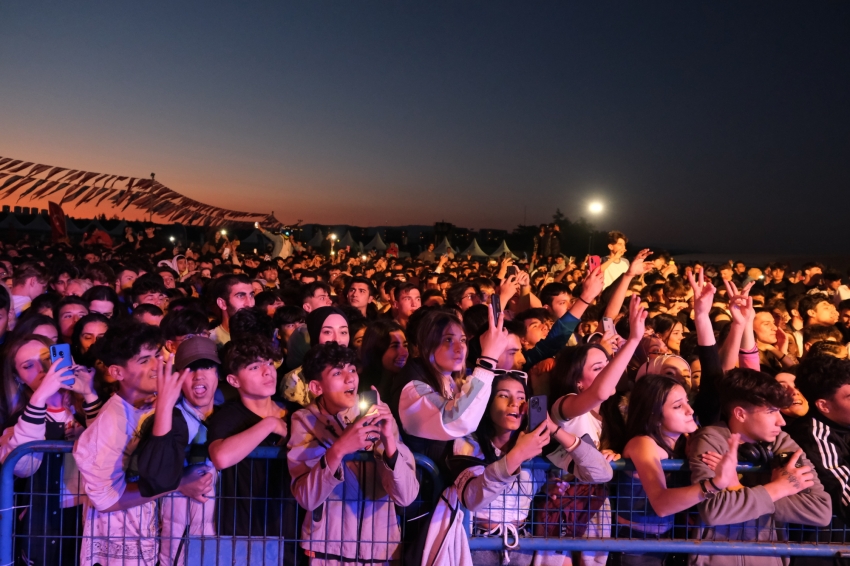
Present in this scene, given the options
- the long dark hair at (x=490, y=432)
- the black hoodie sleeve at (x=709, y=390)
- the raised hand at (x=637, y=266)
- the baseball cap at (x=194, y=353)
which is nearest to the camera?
the long dark hair at (x=490, y=432)

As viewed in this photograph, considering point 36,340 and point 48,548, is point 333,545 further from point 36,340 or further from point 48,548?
point 36,340

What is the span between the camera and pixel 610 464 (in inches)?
120

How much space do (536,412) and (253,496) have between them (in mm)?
1491

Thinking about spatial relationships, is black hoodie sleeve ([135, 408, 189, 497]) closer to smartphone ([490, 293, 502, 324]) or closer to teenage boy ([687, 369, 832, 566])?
smartphone ([490, 293, 502, 324])

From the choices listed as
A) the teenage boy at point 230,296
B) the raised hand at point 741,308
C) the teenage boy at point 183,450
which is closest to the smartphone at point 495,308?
the teenage boy at point 183,450

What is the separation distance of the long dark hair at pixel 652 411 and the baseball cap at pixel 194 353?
230 centimetres

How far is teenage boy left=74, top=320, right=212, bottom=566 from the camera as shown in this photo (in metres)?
2.85

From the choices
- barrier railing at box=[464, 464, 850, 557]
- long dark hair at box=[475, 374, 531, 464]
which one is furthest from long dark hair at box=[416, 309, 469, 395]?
barrier railing at box=[464, 464, 850, 557]

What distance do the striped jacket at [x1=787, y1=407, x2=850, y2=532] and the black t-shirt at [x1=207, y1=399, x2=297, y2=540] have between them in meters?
2.69

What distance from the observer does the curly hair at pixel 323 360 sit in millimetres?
3195

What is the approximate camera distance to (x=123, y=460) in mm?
2908

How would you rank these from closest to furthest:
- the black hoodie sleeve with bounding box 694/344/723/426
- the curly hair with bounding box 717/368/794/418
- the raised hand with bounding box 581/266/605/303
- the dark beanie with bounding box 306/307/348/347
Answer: the curly hair with bounding box 717/368/794/418
the black hoodie sleeve with bounding box 694/344/723/426
the dark beanie with bounding box 306/307/348/347
the raised hand with bounding box 581/266/605/303

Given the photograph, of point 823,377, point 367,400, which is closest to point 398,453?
point 367,400

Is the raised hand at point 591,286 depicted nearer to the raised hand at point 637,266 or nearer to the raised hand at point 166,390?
the raised hand at point 637,266
